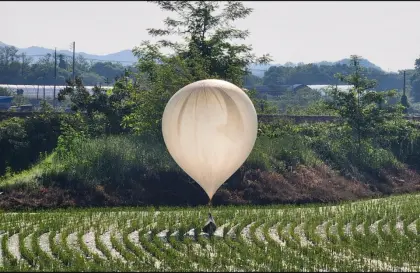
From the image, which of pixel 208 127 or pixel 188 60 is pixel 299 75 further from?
pixel 208 127

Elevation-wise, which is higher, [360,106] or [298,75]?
[298,75]

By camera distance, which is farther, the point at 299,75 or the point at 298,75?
the point at 298,75

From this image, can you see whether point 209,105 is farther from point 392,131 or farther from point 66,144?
point 392,131

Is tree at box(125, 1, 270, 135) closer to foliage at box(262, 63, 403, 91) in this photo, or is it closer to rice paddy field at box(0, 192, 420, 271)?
rice paddy field at box(0, 192, 420, 271)

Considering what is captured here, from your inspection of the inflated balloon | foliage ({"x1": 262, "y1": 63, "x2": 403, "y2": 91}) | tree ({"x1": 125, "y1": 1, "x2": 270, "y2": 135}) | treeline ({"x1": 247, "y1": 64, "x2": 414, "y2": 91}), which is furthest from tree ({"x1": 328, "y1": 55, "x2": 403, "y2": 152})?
foliage ({"x1": 262, "y1": 63, "x2": 403, "y2": 91})

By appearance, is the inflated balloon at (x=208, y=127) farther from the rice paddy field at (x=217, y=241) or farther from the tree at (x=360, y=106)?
the tree at (x=360, y=106)

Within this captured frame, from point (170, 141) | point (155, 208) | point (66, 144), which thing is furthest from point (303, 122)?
point (170, 141)

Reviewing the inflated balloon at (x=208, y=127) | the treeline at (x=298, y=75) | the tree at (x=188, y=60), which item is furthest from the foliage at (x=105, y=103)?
the treeline at (x=298, y=75)

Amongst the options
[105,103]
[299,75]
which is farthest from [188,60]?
[299,75]
